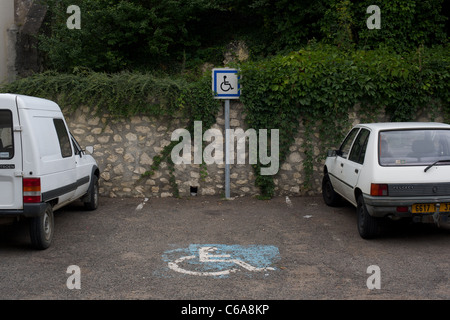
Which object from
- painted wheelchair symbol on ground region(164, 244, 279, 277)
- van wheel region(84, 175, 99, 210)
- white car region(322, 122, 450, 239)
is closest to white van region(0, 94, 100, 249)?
painted wheelchair symbol on ground region(164, 244, 279, 277)

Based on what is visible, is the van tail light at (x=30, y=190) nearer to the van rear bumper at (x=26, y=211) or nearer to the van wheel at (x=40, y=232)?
the van rear bumper at (x=26, y=211)

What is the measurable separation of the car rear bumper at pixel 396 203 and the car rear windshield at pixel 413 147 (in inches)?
20.2

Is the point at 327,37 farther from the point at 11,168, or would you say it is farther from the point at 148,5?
the point at 11,168

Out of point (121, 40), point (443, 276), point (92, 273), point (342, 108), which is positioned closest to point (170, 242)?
point (92, 273)

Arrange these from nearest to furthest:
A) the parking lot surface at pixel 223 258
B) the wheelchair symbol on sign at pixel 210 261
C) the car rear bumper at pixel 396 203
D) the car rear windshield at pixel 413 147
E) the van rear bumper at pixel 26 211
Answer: the parking lot surface at pixel 223 258 → the wheelchair symbol on sign at pixel 210 261 → the van rear bumper at pixel 26 211 → the car rear bumper at pixel 396 203 → the car rear windshield at pixel 413 147

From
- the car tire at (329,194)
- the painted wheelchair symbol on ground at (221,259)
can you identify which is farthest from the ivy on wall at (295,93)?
the painted wheelchair symbol on ground at (221,259)

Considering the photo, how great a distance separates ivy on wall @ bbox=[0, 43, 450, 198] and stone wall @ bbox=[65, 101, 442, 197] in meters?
0.18

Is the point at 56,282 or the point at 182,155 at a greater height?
the point at 182,155

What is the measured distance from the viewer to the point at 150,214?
9156 mm

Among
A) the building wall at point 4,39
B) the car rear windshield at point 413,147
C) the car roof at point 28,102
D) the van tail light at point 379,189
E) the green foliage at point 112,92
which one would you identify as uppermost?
the building wall at point 4,39

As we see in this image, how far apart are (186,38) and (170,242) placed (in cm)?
919

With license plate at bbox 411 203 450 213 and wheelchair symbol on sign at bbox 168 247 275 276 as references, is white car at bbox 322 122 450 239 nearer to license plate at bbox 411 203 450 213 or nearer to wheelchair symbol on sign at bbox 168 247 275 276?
license plate at bbox 411 203 450 213

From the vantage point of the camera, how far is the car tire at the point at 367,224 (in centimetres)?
688

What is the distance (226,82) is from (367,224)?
478cm
